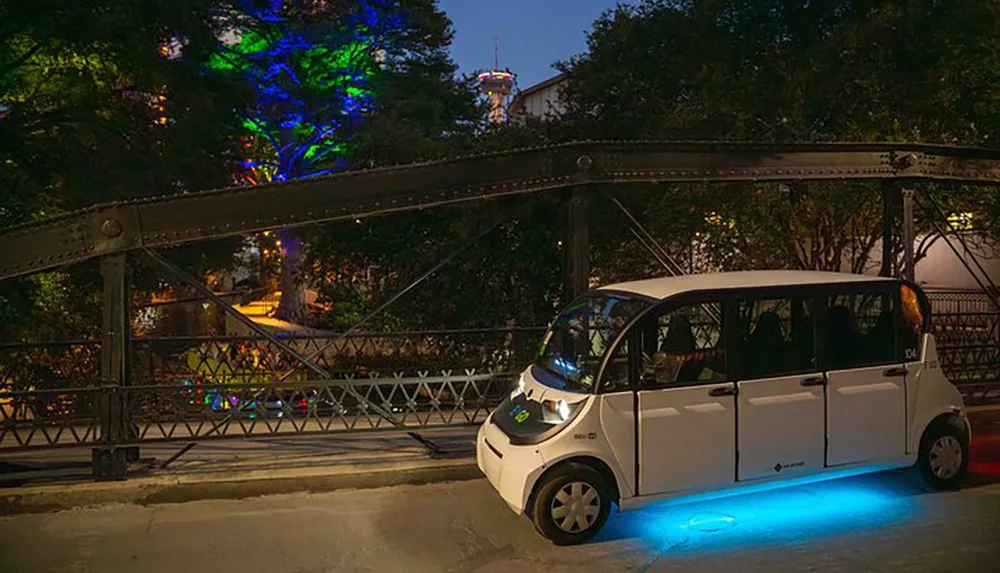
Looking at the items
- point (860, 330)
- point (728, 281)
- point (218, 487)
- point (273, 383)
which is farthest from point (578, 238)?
point (218, 487)

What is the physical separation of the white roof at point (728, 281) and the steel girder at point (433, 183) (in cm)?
193

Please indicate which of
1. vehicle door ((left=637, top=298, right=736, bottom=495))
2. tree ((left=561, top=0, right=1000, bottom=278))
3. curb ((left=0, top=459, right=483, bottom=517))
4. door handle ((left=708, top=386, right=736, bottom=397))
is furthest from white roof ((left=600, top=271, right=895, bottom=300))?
tree ((left=561, top=0, right=1000, bottom=278))

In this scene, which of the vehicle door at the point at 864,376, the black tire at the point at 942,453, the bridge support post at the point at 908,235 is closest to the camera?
the vehicle door at the point at 864,376

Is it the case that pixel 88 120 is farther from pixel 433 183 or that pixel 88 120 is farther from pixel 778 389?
pixel 778 389

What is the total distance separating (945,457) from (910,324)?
4.31ft

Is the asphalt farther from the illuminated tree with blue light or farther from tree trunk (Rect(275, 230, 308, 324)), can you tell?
tree trunk (Rect(275, 230, 308, 324))

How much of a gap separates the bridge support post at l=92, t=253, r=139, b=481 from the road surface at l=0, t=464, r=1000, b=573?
0.57 meters

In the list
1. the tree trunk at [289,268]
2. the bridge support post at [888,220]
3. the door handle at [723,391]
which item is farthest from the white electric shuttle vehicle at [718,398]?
the tree trunk at [289,268]

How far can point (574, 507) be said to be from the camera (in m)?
5.82

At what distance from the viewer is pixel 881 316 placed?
6.81 metres

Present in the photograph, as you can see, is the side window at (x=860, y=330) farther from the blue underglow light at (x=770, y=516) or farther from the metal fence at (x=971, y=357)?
the metal fence at (x=971, y=357)

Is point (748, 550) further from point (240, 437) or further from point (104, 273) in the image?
point (104, 273)

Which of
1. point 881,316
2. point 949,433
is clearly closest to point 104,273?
point 881,316

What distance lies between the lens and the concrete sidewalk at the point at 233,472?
22.9 ft
